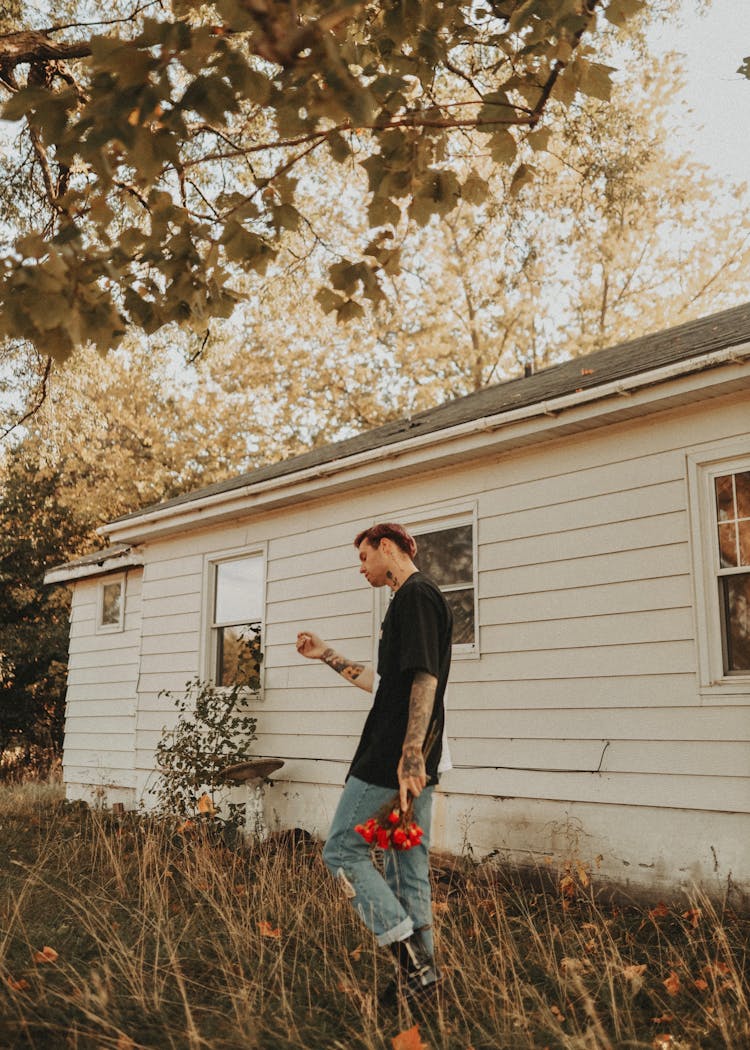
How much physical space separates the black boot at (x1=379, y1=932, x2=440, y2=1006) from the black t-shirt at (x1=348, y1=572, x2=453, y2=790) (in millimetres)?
642

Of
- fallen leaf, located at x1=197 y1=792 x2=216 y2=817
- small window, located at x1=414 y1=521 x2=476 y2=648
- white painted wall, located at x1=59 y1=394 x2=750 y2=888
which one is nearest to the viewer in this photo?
white painted wall, located at x1=59 y1=394 x2=750 y2=888

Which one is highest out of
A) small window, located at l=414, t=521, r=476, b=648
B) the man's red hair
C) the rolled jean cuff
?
small window, located at l=414, t=521, r=476, b=648

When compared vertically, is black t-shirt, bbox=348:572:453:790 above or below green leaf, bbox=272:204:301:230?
below

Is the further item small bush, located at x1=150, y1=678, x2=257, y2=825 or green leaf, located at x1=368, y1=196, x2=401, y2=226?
small bush, located at x1=150, y1=678, x2=257, y2=825

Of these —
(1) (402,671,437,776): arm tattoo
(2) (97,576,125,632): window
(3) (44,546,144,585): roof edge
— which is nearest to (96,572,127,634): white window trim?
(2) (97,576,125,632): window

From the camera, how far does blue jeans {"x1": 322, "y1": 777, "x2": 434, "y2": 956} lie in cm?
402

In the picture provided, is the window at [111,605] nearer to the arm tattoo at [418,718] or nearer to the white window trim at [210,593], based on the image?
the white window trim at [210,593]

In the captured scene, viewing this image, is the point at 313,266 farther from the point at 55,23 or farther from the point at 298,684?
the point at 298,684

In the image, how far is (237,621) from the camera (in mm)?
10875

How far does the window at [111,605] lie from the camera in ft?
44.1

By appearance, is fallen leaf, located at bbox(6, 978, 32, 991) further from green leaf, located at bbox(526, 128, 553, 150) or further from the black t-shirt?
green leaf, located at bbox(526, 128, 553, 150)

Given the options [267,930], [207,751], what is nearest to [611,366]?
[267,930]

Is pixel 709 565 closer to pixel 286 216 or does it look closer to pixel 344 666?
pixel 344 666

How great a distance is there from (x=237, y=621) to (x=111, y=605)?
12.1 ft
